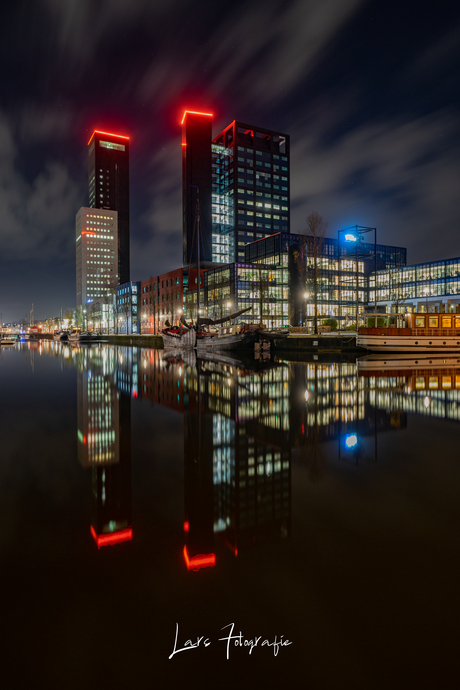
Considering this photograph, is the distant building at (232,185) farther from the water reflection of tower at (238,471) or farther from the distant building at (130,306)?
the water reflection of tower at (238,471)

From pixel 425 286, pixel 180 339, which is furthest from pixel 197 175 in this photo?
pixel 180 339

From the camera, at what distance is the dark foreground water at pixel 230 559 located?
2.40 m

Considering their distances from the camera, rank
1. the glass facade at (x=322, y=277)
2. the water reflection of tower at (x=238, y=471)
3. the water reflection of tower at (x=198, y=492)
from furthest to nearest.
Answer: the glass facade at (x=322, y=277), the water reflection of tower at (x=238, y=471), the water reflection of tower at (x=198, y=492)

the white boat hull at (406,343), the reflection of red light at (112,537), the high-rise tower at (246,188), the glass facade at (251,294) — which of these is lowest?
the reflection of red light at (112,537)

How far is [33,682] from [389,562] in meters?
2.80

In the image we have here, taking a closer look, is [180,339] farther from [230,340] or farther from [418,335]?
[418,335]

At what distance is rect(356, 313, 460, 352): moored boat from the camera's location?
36.5 meters

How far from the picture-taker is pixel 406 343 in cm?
3678

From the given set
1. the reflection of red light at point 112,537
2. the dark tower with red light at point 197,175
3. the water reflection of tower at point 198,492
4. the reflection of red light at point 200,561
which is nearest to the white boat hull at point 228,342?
the water reflection of tower at point 198,492

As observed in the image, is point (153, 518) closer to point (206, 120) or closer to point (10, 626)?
point (10, 626)

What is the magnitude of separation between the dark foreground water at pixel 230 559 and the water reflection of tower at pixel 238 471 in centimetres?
3

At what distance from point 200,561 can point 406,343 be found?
37.4 metres

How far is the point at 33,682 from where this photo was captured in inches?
89.2
